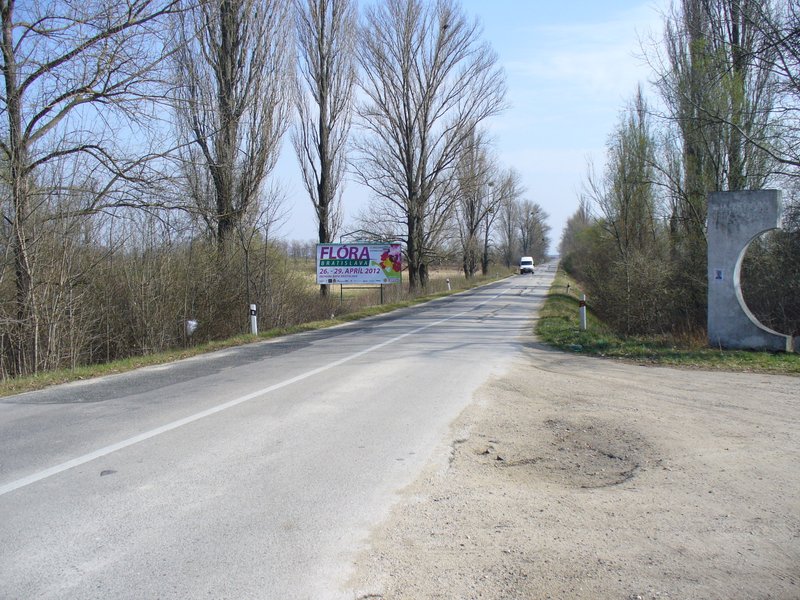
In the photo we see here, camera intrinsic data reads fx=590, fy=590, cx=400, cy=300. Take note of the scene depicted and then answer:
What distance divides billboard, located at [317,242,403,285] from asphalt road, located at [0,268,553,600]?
19249 mm

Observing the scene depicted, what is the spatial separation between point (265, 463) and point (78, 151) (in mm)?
9880

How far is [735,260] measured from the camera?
1252 cm

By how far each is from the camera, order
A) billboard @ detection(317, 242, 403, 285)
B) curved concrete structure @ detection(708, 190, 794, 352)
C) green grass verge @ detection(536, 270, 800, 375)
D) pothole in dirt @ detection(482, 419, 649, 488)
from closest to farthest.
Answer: pothole in dirt @ detection(482, 419, 649, 488) < green grass verge @ detection(536, 270, 800, 375) < curved concrete structure @ detection(708, 190, 794, 352) < billboard @ detection(317, 242, 403, 285)

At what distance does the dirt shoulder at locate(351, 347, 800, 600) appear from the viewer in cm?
338

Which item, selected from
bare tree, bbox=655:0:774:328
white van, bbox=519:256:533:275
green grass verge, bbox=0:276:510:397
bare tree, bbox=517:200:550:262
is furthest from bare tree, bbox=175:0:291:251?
bare tree, bbox=517:200:550:262

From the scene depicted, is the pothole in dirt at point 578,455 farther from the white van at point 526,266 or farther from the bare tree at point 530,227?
the bare tree at point 530,227

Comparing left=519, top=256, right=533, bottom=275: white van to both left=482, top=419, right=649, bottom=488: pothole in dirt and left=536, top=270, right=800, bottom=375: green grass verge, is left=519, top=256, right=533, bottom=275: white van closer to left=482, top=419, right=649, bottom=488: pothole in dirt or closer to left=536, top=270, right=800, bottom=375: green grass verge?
left=536, top=270, right=800, bottom=375: green grass verge

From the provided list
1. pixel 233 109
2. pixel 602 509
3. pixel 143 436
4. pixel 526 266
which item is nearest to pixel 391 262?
pixel 233 109

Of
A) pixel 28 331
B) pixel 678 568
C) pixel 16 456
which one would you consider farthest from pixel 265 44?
pixel 678 568

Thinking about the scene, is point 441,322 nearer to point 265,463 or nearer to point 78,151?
point 78,151

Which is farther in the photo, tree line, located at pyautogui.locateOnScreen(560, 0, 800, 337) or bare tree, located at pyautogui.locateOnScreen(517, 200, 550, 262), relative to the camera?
bare tree, located at pyautogui.locateOnScreen(517, 200, 550, 262)

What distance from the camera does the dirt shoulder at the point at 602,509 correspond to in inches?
133

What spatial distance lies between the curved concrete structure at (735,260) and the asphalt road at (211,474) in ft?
18.7

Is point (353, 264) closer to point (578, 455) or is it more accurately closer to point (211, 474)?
point (578, 455)
